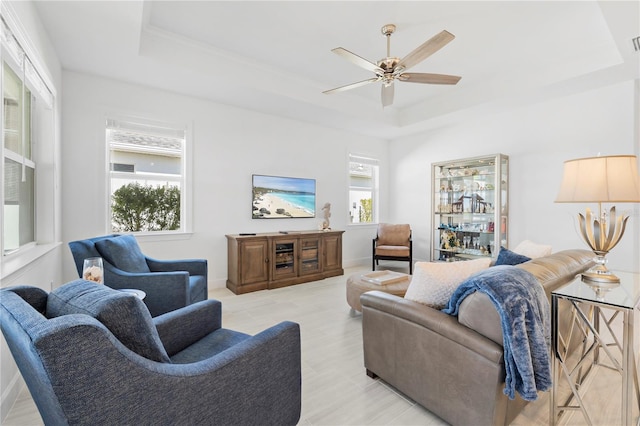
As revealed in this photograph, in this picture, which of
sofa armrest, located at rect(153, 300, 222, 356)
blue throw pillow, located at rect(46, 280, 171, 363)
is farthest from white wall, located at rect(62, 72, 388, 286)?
blue throw pillow, located at rect(46, 280, 171, 363)

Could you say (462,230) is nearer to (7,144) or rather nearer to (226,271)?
(226,271)

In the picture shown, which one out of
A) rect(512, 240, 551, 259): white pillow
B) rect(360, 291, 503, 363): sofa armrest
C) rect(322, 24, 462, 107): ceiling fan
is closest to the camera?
rect(360, 291, 503, 363): sofa armrest

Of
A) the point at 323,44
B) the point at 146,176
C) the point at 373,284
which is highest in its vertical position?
the point at 323,44

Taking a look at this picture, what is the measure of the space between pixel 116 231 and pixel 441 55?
4592 mm

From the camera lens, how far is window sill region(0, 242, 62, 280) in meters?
1.71

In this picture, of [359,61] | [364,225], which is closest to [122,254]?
[359,61]

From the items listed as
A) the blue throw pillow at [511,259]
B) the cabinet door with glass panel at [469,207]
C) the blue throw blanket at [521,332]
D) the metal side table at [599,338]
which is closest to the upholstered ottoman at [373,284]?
the blue throw pillow at [511,259]

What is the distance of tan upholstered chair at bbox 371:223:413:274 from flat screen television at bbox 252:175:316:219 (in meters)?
1.37

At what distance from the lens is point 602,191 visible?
1726 millimetres

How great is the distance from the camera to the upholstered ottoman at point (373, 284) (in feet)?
9.75

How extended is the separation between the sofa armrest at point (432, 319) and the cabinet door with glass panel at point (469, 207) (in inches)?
145

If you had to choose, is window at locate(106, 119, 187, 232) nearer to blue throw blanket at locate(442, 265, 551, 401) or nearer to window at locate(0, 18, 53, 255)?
window at locate(0, 18, 53, 255)

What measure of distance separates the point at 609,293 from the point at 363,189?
16.2 feet

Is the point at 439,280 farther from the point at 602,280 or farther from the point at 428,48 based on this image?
the point at 428,48
